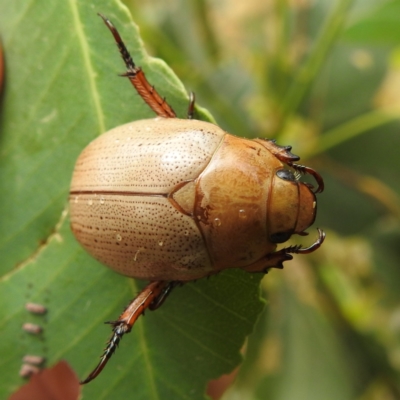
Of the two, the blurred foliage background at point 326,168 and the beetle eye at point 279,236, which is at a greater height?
the beetle eye at point 279,236

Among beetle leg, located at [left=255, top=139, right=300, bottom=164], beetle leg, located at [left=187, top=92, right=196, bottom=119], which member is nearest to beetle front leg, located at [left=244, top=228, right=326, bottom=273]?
beetle leg, located at [left=255, top=139, right=300, bottom=164]

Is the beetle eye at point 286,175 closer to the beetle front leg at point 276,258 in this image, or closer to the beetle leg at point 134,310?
the beetle front leg at point 276,258

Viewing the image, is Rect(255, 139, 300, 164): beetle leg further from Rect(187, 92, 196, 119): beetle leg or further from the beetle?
Rect(187, 92, 196, 119): beetle leg

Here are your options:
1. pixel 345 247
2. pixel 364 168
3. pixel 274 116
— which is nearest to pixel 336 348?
pixel 345 247

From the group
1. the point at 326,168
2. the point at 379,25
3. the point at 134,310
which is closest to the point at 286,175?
the point at 134,310

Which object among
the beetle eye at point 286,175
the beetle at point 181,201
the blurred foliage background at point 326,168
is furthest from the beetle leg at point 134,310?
the blurred foliage background at point 326,168

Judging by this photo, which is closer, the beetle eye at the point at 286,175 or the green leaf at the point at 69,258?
the beetle eye at the point at 286,175

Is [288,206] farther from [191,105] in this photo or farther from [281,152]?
[191,105]
